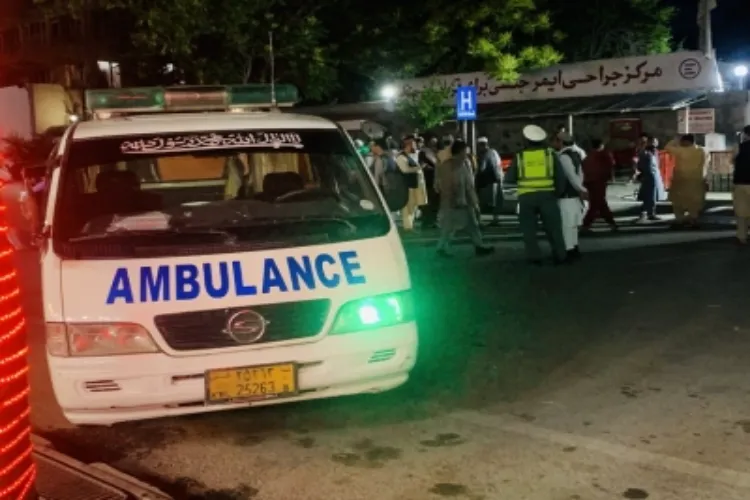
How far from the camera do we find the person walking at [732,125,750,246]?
13.2 m

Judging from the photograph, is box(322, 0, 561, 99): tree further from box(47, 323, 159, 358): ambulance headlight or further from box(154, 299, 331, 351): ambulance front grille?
box(47, 323, 159, 358): ambulance headlight

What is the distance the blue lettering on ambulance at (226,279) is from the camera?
5395 millimetres

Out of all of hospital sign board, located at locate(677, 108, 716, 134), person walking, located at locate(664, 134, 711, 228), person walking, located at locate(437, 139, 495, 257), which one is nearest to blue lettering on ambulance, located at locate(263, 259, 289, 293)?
person walking, located at locate(437, 139, 495, 257)

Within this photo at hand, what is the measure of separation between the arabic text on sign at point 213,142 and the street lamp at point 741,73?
23114 millimetres

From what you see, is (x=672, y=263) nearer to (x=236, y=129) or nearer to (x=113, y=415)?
(x=236, y=129)

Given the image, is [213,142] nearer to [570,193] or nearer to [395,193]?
[395,193]

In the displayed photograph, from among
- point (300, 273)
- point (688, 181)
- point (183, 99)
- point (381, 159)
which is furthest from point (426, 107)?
point (300, 273)

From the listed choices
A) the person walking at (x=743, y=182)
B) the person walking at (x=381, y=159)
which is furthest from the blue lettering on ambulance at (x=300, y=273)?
the person walking at (x=381, y=159)

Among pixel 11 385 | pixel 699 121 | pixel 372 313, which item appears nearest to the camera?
pixel 11 385

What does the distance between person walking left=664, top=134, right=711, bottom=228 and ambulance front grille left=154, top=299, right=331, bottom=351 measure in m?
11.7

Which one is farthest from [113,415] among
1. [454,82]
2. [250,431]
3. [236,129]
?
[454,82]

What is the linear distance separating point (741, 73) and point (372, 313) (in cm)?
2434

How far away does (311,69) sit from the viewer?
25.7 metres

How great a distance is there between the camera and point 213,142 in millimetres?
6402
